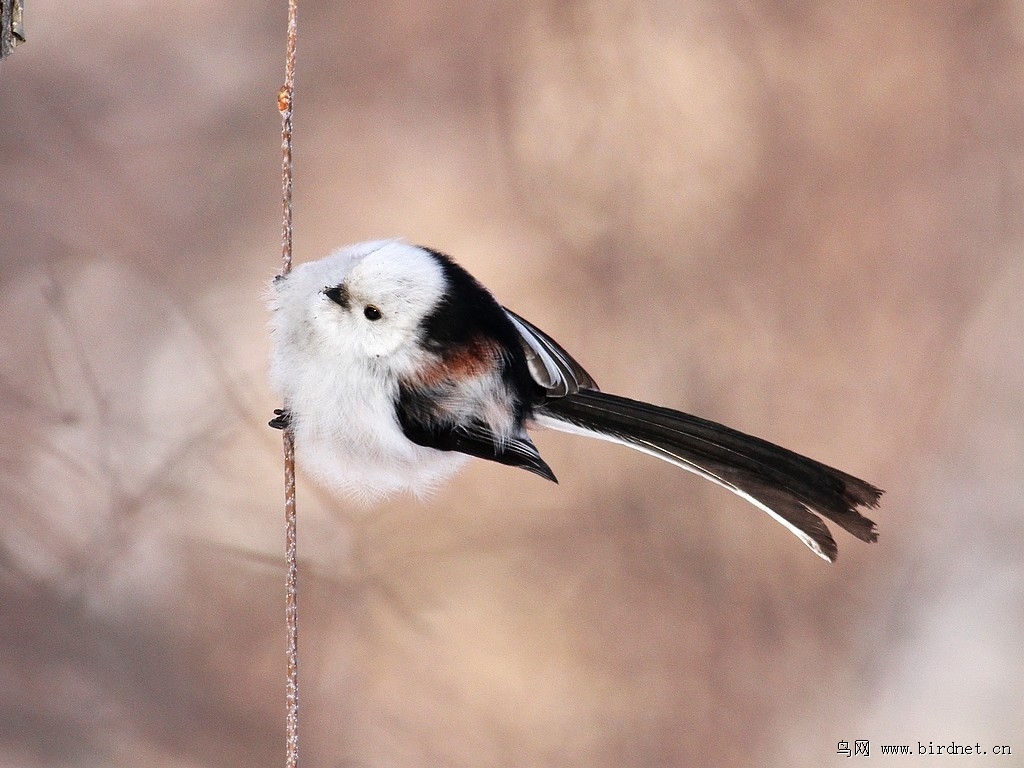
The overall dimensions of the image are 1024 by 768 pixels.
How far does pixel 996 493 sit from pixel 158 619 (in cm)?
167

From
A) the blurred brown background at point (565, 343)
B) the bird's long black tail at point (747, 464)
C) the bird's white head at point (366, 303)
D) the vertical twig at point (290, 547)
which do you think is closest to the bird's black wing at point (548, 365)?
the bird's long black tail at point (747, 464)

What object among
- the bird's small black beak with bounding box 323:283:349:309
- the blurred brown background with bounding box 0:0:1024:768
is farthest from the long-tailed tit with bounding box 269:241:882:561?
the blurred brown background with bounding box 0:0:1024:768

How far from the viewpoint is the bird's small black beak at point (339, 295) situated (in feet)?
2.68

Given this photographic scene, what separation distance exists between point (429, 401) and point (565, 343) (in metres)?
0.87

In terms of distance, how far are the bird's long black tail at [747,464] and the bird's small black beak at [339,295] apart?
25cm

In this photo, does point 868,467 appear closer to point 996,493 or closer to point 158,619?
point 996,493

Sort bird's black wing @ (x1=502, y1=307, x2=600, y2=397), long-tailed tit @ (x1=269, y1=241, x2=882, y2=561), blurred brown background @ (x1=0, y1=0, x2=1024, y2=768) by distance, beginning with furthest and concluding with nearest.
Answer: blurred brown background @ (x1=0, y1=0, x2=1024, y2=768)
bird's black wing @ (x1=502, y1=307, x2=600, y2=397)
long-tailed tit @ (x1=269, y1=241, x2=882, y2=561)

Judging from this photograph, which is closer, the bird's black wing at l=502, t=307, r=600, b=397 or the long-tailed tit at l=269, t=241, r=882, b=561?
the long-tailed tit at l=269, t=241, r=882, b=561

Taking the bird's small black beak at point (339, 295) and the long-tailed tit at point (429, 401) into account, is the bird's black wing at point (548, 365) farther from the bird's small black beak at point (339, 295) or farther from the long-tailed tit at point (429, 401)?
the bird's small black beak at point (339, 295)

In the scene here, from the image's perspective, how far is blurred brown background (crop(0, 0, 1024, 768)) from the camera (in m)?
1.63

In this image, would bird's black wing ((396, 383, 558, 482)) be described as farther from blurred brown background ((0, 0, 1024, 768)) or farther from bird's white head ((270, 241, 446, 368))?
blurred brown background ((0, 0, 1024, 768))

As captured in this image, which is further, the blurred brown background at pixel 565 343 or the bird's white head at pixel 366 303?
the blurred brown background at pixel 565 343

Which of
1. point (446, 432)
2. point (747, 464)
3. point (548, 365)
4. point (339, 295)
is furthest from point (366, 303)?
point (747, 464)

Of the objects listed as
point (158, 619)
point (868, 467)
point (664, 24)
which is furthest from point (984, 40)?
point (158, 619)
